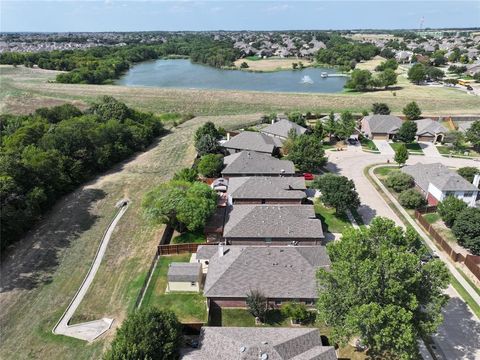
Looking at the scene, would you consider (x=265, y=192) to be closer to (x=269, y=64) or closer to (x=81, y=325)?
(x=81, y=325)

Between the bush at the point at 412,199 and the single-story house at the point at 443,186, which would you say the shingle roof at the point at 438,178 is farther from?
the bush at the point at 412,199

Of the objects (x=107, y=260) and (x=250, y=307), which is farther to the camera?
(x=107, y=260)

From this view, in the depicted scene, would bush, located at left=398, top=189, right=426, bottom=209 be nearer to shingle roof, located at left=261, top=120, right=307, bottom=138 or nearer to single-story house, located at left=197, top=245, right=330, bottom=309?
single-story house, located at left=197, top=245, right=330, bottom=309

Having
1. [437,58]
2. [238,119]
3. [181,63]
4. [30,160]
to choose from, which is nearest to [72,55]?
[181,63]

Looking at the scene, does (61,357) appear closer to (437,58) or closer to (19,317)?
(19,317)

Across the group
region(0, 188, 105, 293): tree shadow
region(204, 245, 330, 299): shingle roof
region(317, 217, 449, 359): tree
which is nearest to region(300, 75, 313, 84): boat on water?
region(0, 188, 105, 293): tree shadow

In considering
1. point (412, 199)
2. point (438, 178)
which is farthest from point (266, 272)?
point (438, 178)
